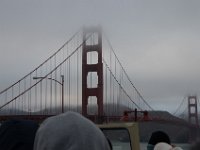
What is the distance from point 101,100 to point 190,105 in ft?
129

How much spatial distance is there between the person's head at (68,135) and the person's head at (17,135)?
8.6 inches

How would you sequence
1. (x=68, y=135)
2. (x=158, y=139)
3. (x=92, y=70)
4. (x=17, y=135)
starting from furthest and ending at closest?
(x=92, y=70) → (x=158, y=139) → (x=17, y=135) → (x=68, y=135)

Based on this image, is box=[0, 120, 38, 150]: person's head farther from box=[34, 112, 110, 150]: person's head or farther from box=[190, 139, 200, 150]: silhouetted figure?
box=[190, 139, 200, 150]: silhouetted figure

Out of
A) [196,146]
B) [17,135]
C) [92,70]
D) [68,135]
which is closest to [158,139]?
[17,135]

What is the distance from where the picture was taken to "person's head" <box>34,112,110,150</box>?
1852mm

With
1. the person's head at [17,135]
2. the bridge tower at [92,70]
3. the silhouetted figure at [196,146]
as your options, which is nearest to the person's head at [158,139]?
the person's head at [17,135]

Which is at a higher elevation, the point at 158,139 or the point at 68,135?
the point at 68,135

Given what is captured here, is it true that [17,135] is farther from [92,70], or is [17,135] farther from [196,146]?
[92,70]

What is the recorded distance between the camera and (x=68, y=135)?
1.87m

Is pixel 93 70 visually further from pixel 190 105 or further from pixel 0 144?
pixel 0 144

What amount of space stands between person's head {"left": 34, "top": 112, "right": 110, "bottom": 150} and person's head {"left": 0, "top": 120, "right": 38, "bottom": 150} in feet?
0.72

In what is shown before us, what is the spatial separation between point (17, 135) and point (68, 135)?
1.29 feet

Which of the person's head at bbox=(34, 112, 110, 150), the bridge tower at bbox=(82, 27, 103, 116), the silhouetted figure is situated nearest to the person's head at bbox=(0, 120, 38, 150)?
the person's head at bbox=(34, 112, 110, 150)

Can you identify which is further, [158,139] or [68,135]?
[158,139]
